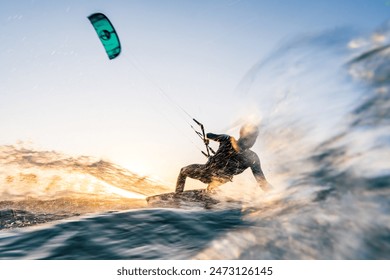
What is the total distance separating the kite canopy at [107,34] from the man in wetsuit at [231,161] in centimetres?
551

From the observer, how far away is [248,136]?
7.81m

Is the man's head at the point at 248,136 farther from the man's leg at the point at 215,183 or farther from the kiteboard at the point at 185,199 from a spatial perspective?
the kiteboard at the point at 185,199

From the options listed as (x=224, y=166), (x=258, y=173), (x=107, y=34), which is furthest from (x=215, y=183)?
(x=107, y=34)

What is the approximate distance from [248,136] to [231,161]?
852mm

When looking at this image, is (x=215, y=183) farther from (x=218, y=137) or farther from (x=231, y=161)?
(x=218, y=137)

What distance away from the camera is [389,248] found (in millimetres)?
3275

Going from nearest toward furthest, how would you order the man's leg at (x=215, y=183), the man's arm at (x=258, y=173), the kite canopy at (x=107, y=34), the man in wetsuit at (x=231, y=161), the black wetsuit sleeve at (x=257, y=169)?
the man's arm at (x=258, y=173), the black wetsuit sleeve at (x=257, y=169), the man in wetsuit at (x=231, y=161), the man's leg at (x=215, y=183), the kite canopy at (x=107, y=34)

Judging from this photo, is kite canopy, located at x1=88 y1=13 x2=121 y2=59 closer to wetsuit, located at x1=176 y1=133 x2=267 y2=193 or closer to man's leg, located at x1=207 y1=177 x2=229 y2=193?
wetsuit, located at x1=176 y1=133 x2=267 y2=193

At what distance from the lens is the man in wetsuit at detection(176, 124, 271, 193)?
777cm

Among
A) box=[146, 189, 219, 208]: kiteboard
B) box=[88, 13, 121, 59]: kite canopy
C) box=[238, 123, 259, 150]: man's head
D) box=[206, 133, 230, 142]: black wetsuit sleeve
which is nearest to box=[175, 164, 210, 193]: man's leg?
box=[146, 189, 219, 208]: kiteboard

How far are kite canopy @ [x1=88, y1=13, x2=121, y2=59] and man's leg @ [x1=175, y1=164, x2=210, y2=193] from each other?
5.43m

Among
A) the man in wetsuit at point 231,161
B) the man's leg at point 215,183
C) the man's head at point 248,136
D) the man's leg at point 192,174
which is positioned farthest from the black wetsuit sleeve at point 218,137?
the man's leg at point 215,183

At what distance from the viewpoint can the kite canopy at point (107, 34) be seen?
1045 cm
